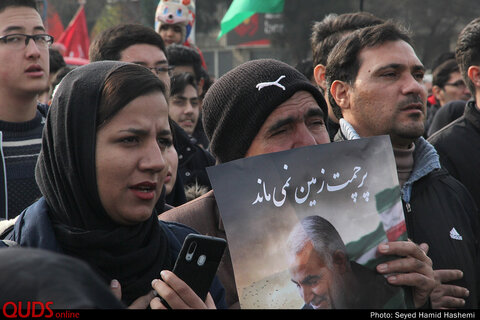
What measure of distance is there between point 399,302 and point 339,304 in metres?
0.26

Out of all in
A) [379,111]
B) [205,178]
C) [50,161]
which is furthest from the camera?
[205,178]

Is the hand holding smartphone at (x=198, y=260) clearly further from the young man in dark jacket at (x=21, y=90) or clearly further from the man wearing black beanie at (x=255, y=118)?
the young man in dark jacket at (x=21, y=90)

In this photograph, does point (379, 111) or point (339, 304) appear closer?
point (339, 304)

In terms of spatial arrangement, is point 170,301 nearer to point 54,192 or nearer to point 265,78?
point 54,192

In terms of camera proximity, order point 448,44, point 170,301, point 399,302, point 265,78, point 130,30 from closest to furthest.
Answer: point 170,301 → point 399,302 → point 265,78 → point 130,30 → point 448,44

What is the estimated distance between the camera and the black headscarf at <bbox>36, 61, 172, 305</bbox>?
7.36 feet

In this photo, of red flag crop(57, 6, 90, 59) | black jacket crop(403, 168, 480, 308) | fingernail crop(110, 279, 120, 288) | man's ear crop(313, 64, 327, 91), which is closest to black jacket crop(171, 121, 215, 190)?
man's ear crop(313, 64, 327, 91)

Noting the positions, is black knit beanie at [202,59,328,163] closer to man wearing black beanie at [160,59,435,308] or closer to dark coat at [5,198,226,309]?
man wearing black beanie at [160,59,435,308]

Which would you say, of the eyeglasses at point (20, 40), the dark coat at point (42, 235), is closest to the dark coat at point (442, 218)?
the dark coat at point (42, 235)

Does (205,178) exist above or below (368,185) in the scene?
below

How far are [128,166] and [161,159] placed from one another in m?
0.11

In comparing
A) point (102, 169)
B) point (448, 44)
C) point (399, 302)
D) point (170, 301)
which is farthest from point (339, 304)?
point (448, 44)

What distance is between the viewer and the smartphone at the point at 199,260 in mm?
1983

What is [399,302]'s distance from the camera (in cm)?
221
